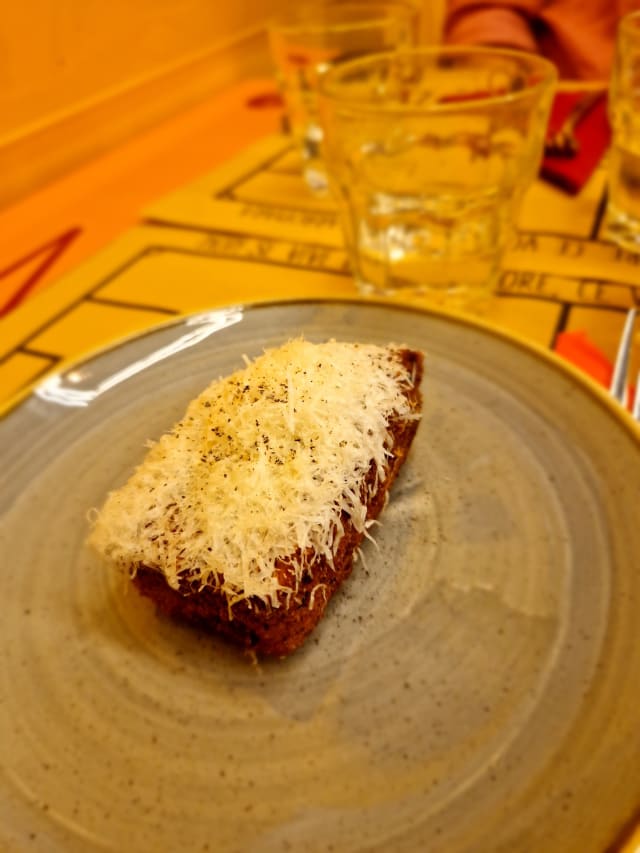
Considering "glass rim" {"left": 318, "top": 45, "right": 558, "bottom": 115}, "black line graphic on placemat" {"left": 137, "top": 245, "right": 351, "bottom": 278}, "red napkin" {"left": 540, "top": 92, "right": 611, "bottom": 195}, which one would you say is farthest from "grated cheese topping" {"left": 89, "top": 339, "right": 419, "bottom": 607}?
"red napkin" {"left": 540, "top": 92, "right": 611, "bottom": 195}

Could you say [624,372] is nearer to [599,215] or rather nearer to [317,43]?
[599,215]

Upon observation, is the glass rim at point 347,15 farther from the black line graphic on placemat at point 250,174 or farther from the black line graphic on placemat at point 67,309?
the black line graphic on placemat at point 67,309

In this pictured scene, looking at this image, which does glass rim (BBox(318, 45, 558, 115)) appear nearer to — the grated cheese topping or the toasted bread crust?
the grated cheese topping

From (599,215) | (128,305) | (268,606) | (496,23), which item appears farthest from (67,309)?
(496,23)

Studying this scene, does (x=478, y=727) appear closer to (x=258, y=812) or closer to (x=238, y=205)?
(x=258, y=812)

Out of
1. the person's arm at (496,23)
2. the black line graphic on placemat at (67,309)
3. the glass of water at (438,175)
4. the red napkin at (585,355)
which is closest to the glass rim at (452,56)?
the glass of water at (438,175)
